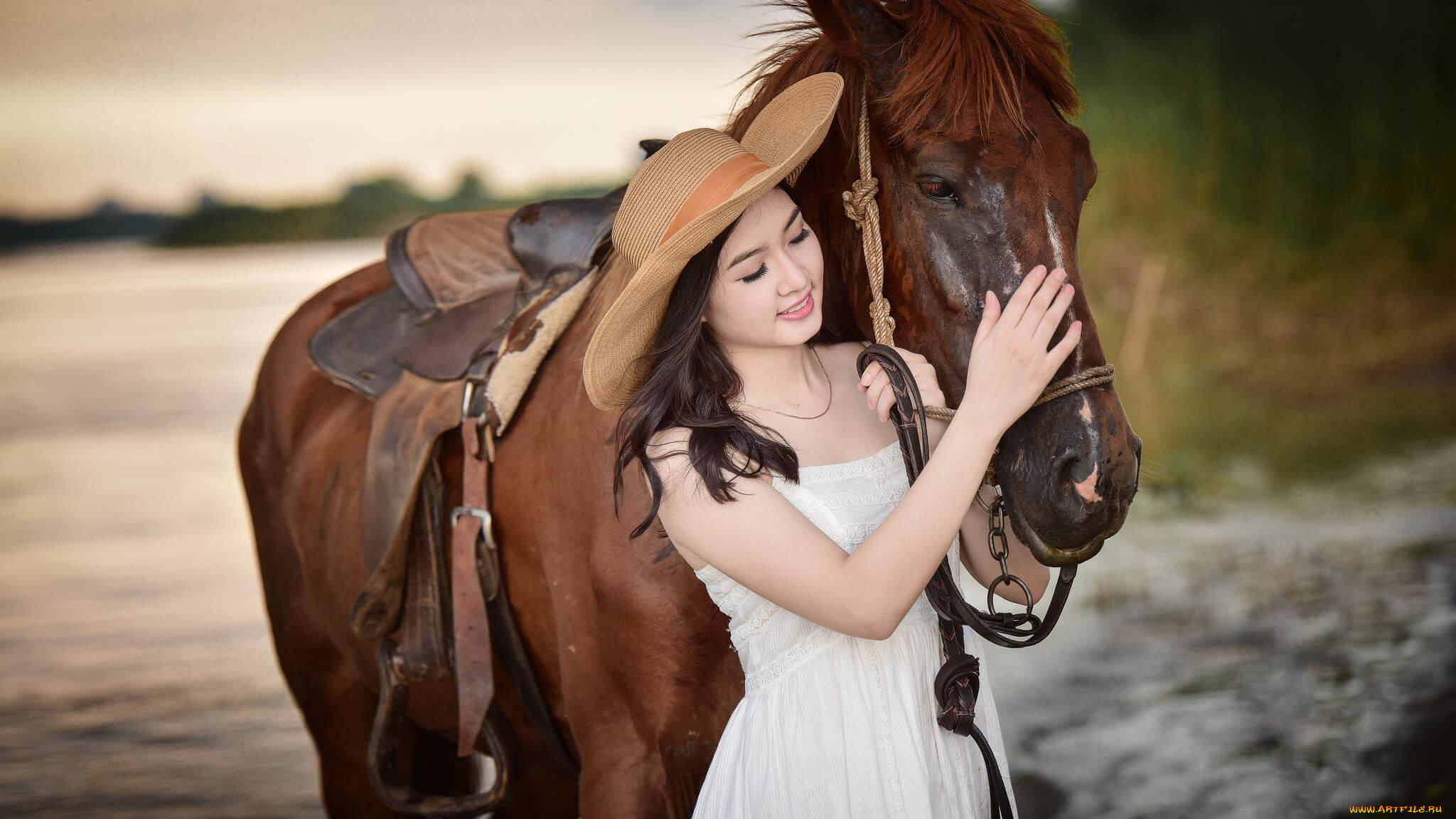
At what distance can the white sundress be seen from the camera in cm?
138

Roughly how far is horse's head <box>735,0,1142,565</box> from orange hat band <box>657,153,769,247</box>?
176mm

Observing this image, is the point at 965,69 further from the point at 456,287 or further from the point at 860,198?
the point at 456,287

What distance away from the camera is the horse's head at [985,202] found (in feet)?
4.18

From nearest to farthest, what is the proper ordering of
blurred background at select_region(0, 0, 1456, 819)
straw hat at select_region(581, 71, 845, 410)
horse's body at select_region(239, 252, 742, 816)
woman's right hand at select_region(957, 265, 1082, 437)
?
woman's right hand at select_region(957, 265, 1082, 437) → straw hat at select_region(581, 71, 845, 410) → horse's body at select_region(239, 252, 742, 816) → blurred background at select_region(0, 0, 1456, 819)

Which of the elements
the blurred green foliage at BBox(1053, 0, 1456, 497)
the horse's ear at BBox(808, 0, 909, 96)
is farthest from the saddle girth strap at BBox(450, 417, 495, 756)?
the blurred green foliage at BBox(1053, 0, 1456, 497)

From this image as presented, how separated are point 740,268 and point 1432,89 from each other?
25.6ft

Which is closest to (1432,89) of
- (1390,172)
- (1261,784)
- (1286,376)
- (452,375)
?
(1390,172)

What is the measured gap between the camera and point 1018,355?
1237mm

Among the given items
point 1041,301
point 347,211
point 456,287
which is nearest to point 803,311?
point 1041,301

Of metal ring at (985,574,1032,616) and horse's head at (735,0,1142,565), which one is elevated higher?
A: horse's head at (735,0,1142,565)

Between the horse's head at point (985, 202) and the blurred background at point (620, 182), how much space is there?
0.46m

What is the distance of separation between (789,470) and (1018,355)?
0.29 meters

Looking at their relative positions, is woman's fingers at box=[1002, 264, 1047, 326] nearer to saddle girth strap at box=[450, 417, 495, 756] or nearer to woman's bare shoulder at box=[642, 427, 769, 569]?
woman's bare shoulder at box=[642, 427, 769, 569]

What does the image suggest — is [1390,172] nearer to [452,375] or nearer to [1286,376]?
[1286,376]
